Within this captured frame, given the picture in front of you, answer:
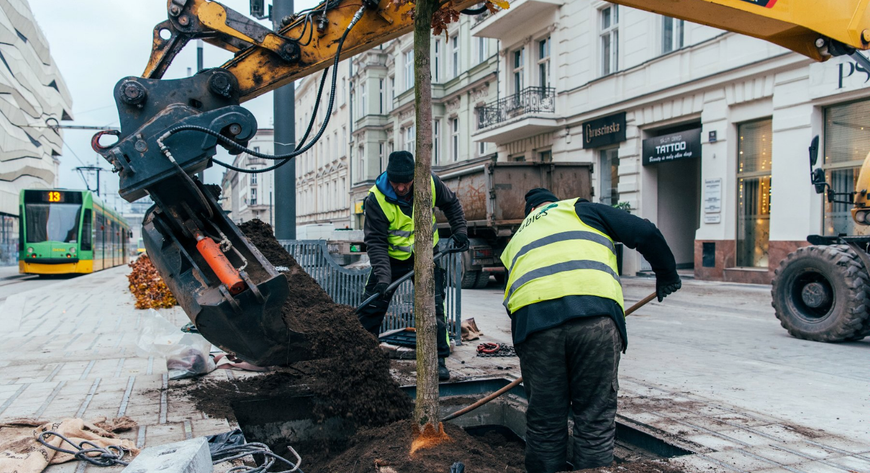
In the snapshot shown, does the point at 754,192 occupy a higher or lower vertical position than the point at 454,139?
lower

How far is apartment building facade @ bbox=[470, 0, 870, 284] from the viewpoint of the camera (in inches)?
493

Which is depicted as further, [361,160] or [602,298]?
[361,160]

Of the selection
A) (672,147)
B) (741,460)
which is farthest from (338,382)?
(672,147)

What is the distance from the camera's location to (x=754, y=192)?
14.0 m

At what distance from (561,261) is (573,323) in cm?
29

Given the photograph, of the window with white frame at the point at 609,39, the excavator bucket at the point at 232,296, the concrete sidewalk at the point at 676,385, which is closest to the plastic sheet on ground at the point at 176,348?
the concrete sidewalk at the point at 676,385

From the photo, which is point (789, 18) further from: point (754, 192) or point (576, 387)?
point (754, 192)

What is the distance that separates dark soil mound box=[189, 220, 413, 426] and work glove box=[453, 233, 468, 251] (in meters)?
1.08

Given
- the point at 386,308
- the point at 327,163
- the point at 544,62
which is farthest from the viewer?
the point at 327,163

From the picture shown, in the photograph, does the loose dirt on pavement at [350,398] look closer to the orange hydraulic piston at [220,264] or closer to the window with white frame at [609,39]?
the orange hydraulic piston at [220,264]

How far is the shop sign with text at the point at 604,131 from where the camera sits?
56.8 ft

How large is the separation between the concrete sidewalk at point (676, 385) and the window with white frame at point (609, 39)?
10594 mm

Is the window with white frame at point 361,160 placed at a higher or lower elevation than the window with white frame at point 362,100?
lower

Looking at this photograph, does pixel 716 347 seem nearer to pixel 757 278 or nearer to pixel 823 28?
pixel 823 28
